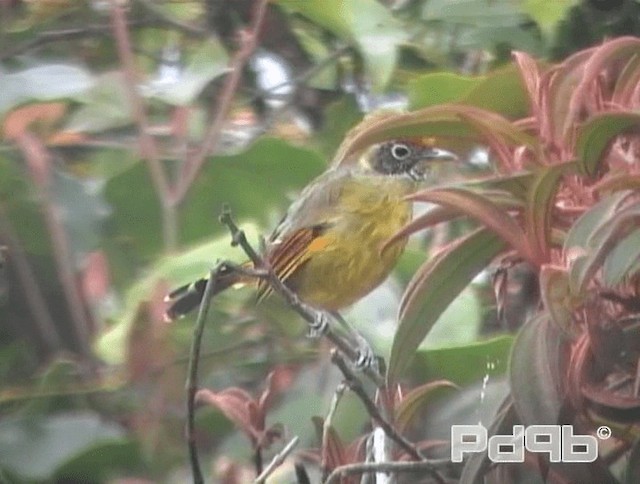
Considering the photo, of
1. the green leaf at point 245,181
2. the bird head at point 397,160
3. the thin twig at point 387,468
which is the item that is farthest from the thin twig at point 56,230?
the thin twig at point 387,468

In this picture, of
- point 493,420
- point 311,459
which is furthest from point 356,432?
point 493,420

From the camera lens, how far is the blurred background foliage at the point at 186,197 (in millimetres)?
1198

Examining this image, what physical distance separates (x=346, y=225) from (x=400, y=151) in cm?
10

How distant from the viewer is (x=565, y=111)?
0.81m

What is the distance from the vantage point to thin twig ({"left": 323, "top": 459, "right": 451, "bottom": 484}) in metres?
0.80

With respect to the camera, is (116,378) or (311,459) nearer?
(311,459)

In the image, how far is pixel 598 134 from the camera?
77 cm

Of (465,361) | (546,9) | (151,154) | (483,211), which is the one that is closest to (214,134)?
(151,154)

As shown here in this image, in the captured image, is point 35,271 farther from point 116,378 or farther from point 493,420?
point 493,420

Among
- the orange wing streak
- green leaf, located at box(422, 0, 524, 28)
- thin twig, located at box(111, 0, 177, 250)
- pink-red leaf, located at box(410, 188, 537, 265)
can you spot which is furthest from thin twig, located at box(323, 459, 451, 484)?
the orange wing streak

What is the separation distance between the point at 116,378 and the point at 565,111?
58 centimetres

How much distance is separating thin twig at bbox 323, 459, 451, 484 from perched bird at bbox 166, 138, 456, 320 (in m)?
0.66

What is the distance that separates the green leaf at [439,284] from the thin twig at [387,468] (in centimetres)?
6

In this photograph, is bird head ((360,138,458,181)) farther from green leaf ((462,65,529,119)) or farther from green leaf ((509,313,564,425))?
green leaf ((509,313,564,425))
